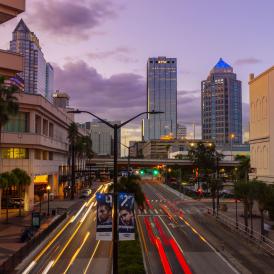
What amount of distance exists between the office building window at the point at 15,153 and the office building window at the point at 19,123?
111 inches

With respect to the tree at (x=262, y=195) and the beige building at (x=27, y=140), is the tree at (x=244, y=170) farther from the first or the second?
the beige building at (x=27, y=140)

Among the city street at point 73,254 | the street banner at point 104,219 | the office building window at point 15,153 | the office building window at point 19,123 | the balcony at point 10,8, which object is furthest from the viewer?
the office building window at point 19,123

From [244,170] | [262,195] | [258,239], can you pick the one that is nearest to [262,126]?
[244,170]

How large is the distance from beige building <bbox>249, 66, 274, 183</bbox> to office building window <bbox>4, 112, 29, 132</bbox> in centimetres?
3283

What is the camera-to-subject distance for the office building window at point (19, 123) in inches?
2655

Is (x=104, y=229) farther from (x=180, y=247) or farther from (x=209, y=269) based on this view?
(x=180, y=247)

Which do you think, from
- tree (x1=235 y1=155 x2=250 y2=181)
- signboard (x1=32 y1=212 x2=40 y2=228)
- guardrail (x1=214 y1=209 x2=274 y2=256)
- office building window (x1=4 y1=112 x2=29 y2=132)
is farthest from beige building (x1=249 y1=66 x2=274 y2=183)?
office building window (x1=4 y1=112 x2=29 y2=132)

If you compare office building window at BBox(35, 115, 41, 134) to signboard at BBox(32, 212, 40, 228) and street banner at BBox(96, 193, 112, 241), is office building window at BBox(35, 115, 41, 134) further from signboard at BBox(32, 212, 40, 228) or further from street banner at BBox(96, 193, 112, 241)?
street banner at BBox(96, 193, 112, 241)

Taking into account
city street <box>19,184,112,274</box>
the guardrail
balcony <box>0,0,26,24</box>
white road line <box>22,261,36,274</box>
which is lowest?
city street <box>19,184,112,274</box>

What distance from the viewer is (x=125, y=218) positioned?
70.8 feet

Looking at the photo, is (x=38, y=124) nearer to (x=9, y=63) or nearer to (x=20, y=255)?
(x=9, y=63)

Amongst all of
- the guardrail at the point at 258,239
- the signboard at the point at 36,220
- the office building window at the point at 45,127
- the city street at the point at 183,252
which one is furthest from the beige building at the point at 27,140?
the guardrail at the point at 258,239

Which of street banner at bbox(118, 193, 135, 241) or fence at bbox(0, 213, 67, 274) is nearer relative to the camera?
street banner at bbox(118, 193, 135, 241)

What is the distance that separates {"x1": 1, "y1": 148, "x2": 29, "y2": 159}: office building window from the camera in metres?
67.1
